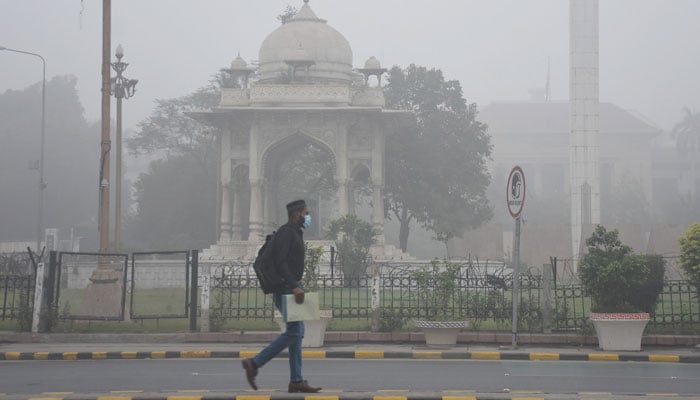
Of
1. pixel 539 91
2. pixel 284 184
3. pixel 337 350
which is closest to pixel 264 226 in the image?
pixel 284 184

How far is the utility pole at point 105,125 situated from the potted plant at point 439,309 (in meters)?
6.76

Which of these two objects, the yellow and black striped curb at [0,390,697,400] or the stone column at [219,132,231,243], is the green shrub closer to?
the yellow and black striped curb at [0,390,697,400]

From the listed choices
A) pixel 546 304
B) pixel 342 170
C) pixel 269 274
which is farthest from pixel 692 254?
pixel 342 170

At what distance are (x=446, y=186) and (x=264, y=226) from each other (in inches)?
420

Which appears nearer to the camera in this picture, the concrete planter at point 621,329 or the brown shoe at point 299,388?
the brown shoe at point 299,388

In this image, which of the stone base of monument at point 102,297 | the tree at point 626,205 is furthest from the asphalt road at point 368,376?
the tree at point 626,205

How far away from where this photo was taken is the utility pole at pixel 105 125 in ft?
62.8

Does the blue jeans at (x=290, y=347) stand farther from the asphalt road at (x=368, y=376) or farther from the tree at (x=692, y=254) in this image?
the tree at (x=692, y=254)

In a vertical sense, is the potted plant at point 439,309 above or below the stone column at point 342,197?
below

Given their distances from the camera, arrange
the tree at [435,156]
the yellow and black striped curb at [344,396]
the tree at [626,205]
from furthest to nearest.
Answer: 1. the tree at [626,205]
2. the tree at [435,156]
3. the yellow and black striped curb at [344,396]

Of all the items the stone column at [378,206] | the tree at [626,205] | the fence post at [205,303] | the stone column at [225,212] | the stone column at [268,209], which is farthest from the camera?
the tree at [626,205]

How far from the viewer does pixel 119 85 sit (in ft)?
81.3

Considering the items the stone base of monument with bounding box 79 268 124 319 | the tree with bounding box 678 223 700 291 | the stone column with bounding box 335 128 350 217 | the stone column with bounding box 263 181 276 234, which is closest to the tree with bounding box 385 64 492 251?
the stone column with bounding box 263 181 276 234

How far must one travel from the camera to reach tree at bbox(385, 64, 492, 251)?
46.3 meters
